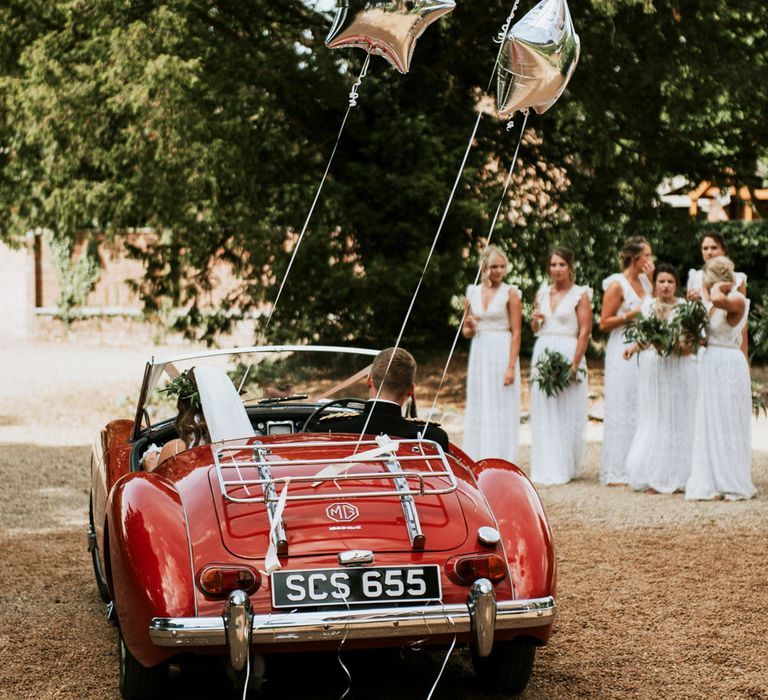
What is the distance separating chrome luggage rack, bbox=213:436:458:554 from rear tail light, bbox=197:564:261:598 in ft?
0.51

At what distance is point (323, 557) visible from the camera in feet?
13.5

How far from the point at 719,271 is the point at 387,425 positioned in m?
4.50

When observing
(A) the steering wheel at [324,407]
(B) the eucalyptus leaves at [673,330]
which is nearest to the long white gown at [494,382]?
(B) the eucalyptus leaves at [673,330]

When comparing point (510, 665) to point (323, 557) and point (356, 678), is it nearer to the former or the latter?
point (356, 678)

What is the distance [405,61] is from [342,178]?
10.7m

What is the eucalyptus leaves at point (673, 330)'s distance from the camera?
30.5 ft

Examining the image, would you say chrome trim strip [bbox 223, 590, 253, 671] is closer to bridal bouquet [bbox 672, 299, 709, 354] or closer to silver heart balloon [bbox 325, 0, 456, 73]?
silver heart balloon [bbox 325, 0, 456, 73]

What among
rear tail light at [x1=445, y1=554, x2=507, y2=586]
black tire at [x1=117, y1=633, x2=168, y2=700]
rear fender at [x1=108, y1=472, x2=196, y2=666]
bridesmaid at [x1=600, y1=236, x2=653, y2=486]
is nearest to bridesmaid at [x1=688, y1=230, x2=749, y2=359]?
bridesmaid at [x1=600, y1=236, x2=653, y2=486]

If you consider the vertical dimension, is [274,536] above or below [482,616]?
above

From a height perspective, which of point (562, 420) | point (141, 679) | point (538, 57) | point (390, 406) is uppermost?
point (538, 57)

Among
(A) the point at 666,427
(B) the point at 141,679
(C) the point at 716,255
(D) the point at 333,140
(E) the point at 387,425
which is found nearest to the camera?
(B) the point at 141,679

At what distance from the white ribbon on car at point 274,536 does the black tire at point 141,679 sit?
71 centimetres

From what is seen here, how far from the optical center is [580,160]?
18.0 metres

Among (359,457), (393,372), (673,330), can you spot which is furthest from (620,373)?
(359,457)
